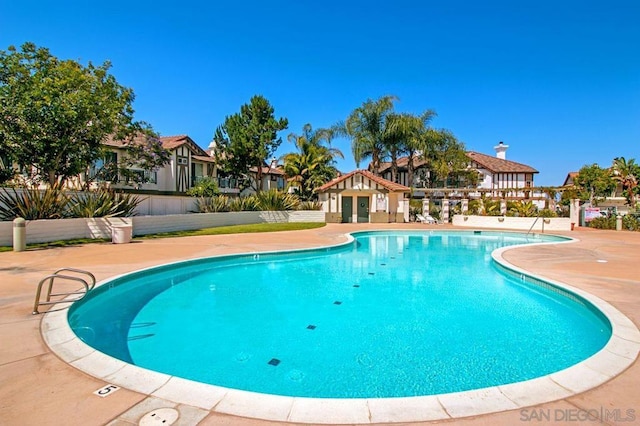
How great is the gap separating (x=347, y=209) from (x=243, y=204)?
8.81 m

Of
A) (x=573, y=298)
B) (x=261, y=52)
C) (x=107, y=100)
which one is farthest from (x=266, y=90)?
(x=573, y=298)

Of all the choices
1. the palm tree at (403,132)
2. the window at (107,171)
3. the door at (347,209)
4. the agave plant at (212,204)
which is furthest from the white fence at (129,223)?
the palm tree at (403,132)

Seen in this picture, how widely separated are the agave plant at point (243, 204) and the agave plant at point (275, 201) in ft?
1.59

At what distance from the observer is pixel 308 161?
28125 millimetres

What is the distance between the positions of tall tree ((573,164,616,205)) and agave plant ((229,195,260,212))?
3364 cm

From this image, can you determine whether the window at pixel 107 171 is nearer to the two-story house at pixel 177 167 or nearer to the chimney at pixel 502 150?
the two-story house at pixel 177 167

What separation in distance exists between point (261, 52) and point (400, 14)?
8.77 metres

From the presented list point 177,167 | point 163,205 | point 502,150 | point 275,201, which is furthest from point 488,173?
point 163,205

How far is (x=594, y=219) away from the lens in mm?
23688

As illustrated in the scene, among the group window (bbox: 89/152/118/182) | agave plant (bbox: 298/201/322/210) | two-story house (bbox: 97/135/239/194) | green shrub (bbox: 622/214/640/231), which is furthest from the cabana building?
window (bbox: 89/152/118/182)

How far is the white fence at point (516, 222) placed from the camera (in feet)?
73.6

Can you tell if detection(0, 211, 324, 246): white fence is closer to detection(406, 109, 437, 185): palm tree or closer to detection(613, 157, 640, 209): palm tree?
detection(406, 109, 437, 185): palm tree

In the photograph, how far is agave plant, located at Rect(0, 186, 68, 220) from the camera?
474 inches

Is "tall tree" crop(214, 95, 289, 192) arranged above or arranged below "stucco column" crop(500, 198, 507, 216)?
above
